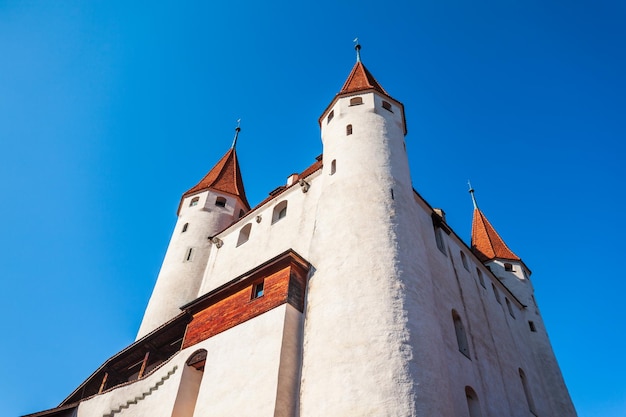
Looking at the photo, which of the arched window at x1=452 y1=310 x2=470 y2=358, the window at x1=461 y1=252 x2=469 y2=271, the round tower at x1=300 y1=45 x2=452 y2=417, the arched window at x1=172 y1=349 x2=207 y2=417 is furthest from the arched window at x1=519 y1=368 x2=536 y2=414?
the arched window at x1=172 y1=349 x2=207 y2=417

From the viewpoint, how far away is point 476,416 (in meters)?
14.5

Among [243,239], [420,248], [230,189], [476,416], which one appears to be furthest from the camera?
[230,189]

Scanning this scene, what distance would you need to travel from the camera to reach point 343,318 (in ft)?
43.1

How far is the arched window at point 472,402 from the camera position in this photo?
47.8ft

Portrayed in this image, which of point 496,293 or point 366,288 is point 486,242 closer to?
point 496,293

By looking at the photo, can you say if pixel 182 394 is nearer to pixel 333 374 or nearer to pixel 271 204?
pixel 333 374

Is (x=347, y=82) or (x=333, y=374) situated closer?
(x=333, y=374)

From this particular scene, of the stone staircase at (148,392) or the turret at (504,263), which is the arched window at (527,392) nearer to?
the turret at (504,263)

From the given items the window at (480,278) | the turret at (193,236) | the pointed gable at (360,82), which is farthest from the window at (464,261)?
the turret at (193,236)

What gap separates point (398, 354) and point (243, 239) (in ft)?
37.7

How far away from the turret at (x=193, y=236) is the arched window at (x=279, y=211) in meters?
5.37

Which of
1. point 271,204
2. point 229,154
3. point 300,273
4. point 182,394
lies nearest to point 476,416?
point 300,273

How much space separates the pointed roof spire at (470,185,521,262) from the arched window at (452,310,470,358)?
12.5 m

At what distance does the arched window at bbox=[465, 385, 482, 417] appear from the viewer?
574 inches
